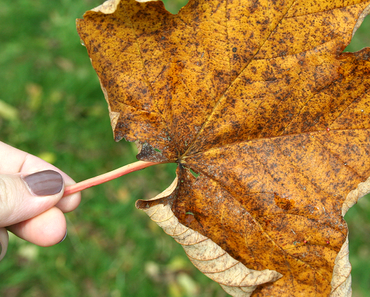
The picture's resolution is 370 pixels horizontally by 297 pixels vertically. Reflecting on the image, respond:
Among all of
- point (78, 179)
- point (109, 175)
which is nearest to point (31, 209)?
point (109, 175)

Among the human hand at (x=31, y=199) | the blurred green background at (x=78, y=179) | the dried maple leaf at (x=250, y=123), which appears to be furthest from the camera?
the blurred green background at (x=78, y=179)

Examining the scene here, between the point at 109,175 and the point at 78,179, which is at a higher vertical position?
the point at 109,175

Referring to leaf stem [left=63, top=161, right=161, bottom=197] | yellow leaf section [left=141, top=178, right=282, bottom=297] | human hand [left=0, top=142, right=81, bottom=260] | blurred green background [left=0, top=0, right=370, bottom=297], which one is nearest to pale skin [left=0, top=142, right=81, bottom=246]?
human hand [left=0, top=142, right=81, bottom=260]

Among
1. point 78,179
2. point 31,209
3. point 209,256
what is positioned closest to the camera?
point 209,256

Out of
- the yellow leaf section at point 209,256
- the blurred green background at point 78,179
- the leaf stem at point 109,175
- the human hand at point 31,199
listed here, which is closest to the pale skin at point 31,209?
the human hand at point 31,199

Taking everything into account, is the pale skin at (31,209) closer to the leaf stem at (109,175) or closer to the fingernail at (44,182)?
the fingernail at (44,182)

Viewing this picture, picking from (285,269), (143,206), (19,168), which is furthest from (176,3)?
(285,269)

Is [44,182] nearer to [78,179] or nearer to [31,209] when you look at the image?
[31,209]
